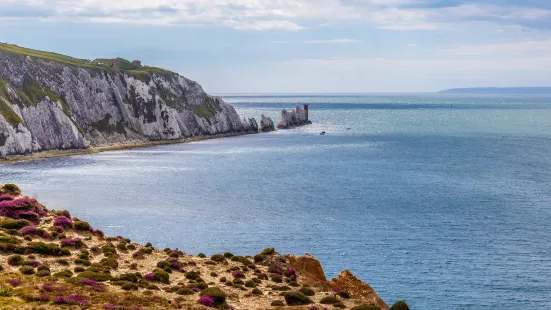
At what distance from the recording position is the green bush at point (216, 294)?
43.1 metres

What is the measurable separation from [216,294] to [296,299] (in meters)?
5.91

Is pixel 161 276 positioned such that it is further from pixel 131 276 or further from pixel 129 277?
pixel 129 277

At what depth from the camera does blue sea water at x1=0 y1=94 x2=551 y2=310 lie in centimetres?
6919

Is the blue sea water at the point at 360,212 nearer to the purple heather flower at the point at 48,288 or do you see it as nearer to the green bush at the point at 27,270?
the purple heather flower at the point at 48,288

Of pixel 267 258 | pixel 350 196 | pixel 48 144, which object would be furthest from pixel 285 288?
pixel 48 144

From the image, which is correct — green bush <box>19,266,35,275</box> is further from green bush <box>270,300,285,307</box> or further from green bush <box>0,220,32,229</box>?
green bush <box>270,300,285,307</box>

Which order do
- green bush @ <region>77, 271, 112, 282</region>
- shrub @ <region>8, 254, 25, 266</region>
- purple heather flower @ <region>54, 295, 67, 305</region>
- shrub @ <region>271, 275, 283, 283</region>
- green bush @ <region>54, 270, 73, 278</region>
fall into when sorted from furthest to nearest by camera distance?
1. shrub @ <region>271, 275, 283, 283</region>
2. shrub @ <region>8, 254, 25, 266</region>
3. green bush @ <region>54, 270, 73, 278</region>
4. green bush @ <region>77, 271, 112, 282</region>
5. purple heather flower @ <region>54, 295, 67, 305</region>

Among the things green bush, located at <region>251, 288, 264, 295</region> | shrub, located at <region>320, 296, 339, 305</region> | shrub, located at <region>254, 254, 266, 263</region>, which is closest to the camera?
shrub, located at <region>320, 296, 339, 305</region>

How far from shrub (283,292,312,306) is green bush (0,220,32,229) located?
27.0 metres

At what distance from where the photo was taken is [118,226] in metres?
94.3

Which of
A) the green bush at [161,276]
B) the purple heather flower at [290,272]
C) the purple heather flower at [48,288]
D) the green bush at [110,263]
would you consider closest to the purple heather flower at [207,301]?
the green bush at [161,276]

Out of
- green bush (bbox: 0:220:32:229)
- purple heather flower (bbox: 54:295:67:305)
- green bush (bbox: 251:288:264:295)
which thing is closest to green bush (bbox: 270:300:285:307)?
green bush (bbox: 251:288:264:295)

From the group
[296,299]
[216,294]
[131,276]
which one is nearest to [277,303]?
[296,299]

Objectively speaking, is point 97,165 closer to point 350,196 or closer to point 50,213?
point 350,196
